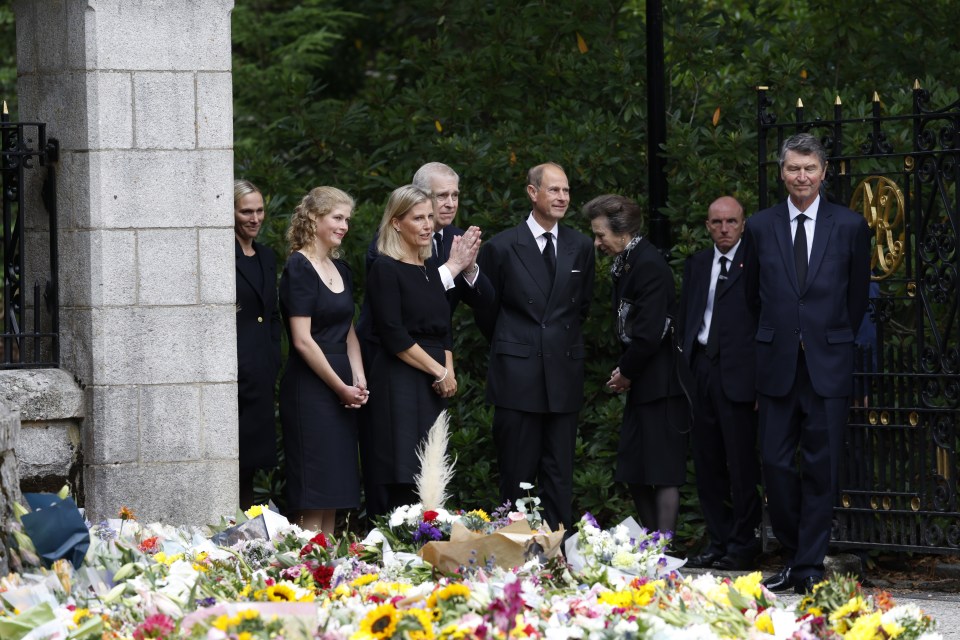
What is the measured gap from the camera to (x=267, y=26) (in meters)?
15.6

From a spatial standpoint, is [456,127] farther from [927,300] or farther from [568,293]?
[927,300]

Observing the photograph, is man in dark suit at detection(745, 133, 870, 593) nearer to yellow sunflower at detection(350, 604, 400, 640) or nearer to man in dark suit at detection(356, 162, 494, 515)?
man in dark suit at detection(356, 162, 494, 515)

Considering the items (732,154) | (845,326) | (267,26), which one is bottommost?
(845,326)

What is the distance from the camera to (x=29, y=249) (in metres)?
6.88

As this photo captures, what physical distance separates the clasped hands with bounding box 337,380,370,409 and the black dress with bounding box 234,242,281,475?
522 mm

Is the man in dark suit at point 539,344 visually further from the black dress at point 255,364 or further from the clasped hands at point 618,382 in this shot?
the black dress at point 255,364

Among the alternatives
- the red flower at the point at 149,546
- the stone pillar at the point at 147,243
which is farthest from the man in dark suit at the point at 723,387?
the red flower at the point at 149,546

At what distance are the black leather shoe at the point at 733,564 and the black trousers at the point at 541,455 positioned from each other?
0.88m

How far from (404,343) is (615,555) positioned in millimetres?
2539

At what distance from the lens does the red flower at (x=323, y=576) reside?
15.4ft

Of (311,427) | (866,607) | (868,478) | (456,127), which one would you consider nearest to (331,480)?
(311,427)

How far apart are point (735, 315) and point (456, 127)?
123 inches

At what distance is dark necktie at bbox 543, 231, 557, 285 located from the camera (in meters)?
7.73

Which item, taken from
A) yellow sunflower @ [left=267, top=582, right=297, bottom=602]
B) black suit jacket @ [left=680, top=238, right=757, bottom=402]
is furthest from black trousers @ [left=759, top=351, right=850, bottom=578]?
yellow sunflower @ [left=267, top=582, right=297, bottom=602]
